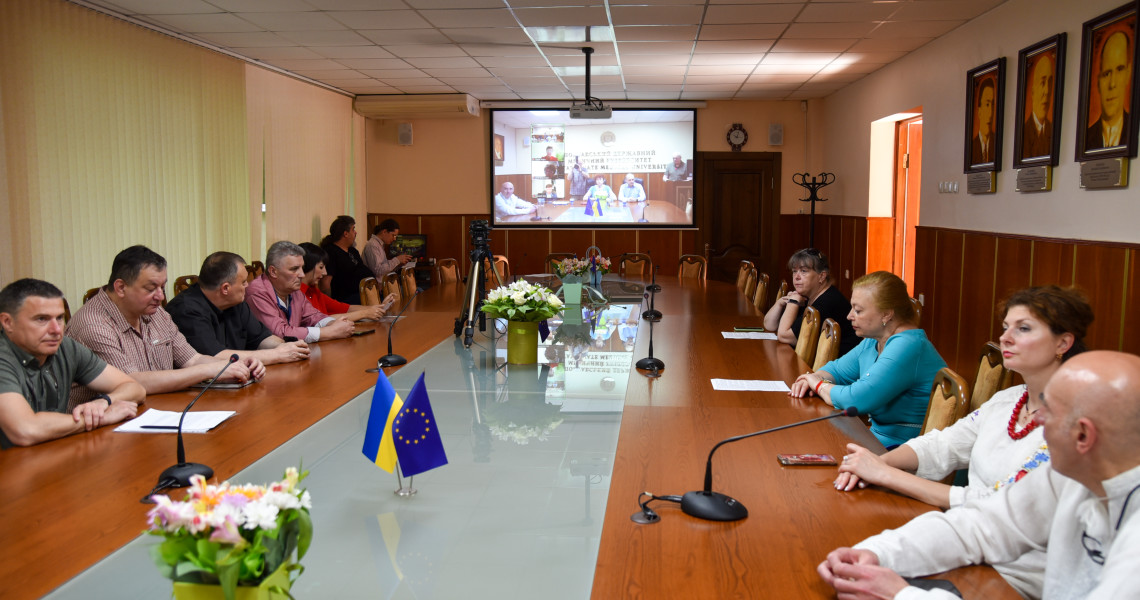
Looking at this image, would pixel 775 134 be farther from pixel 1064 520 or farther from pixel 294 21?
pixel 1064 520

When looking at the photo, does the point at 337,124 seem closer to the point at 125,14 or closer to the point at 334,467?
the point at 125,14

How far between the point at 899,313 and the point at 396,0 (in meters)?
3.88

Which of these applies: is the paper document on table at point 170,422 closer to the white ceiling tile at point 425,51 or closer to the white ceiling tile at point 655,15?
the white ceiling tile at point 655,15

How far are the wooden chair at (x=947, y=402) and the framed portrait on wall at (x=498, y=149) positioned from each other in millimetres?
8962

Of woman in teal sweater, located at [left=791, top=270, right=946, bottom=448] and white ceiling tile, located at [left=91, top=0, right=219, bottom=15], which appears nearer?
woman in teal sweater, located at [left=791, top=270, right=946, bottom=448]

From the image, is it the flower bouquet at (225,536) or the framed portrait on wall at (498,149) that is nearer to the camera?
the flower bouquet at (225,536)

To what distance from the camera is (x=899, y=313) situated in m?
3.05

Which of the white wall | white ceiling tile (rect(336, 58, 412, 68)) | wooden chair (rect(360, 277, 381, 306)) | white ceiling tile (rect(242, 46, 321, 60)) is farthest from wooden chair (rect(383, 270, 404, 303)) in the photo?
the white wall

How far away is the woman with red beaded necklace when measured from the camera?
77.5 inches

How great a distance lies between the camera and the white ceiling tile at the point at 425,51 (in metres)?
7.06

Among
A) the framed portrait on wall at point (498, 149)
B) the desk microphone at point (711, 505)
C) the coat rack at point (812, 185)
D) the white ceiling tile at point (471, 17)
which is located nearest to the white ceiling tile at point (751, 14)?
the white ceiling tile at point (471, 17)

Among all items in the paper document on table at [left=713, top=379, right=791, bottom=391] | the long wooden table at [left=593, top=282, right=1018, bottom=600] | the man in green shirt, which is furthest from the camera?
the paper document on table at [left=713, top=379, right=791, bottom=391]

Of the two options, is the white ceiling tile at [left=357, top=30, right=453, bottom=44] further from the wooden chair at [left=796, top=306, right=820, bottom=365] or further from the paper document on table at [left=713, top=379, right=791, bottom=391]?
the paper document on table at [left=713, top=379, right=791, bottom=391]

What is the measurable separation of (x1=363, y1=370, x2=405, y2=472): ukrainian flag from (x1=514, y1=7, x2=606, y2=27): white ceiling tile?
4.25 m
